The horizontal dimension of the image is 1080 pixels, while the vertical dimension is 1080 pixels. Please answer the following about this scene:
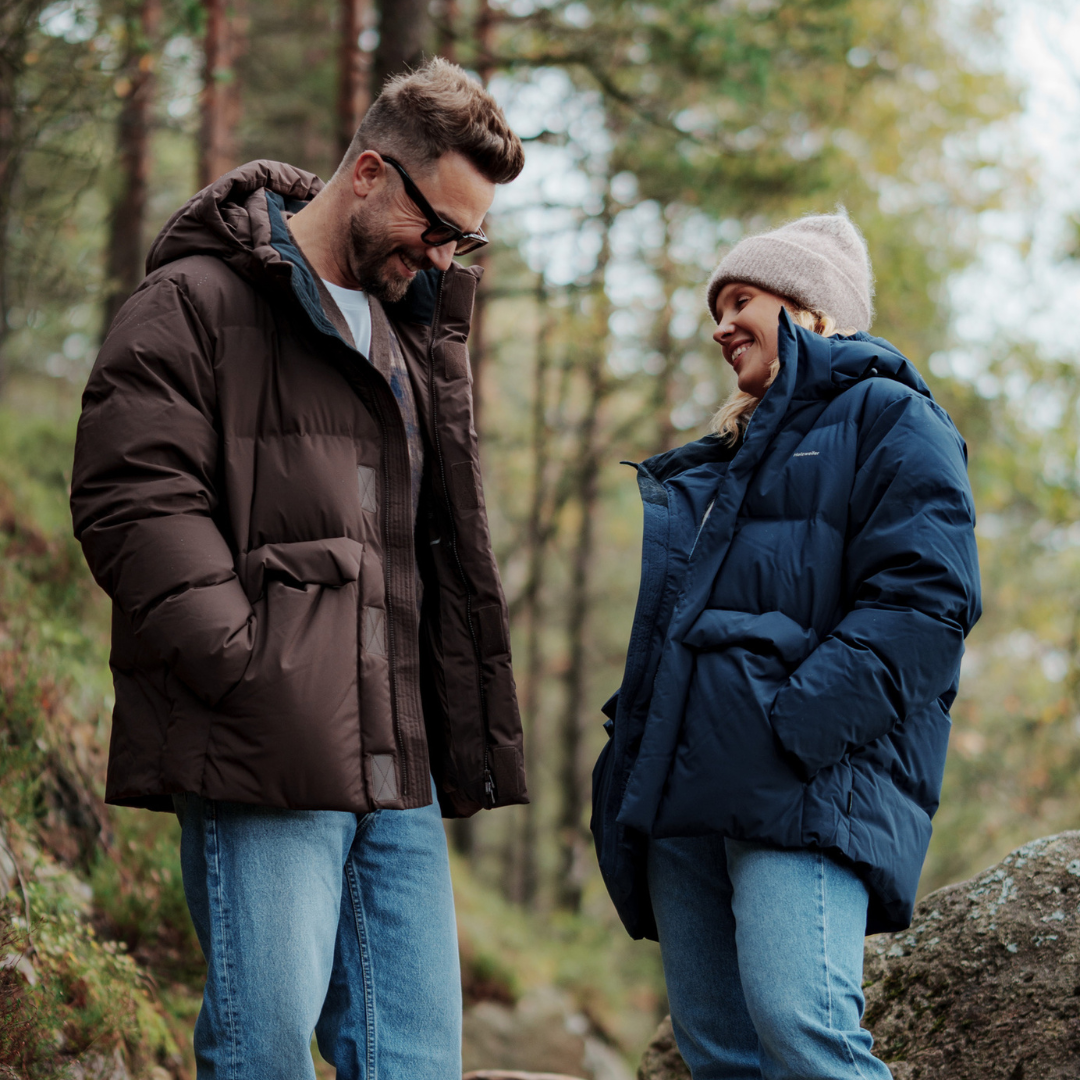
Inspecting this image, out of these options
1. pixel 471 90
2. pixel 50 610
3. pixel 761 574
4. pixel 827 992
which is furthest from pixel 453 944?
pixel 50 610

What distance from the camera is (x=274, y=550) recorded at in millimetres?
2268

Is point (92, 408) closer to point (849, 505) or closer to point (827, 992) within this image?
point (849, 505)

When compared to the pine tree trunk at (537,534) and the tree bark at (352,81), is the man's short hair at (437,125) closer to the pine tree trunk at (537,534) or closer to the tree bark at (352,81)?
the tree bark at (352,81)

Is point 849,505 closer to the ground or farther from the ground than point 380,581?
farther from the ground

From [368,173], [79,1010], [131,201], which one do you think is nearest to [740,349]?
[368,173]

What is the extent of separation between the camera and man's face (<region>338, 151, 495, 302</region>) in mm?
2641

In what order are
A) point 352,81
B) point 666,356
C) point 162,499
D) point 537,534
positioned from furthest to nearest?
1. point 537,534
2. point 666,356
3. point 352,81
4. point 162,499

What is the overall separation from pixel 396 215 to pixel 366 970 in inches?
74.7

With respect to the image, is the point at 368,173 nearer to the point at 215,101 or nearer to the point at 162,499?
the point at 162,499

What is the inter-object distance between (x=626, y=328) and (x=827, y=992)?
12.0 meters

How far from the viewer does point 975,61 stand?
13469 mm

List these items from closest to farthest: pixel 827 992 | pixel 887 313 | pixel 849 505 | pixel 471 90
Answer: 1. pixel 827 992
2. pixel 849 505
3. pixel 471 90
4. pixel 887 313

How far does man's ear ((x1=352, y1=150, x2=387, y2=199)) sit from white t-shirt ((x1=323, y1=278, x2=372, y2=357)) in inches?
9.7

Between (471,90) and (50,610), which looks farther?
(50,610)
